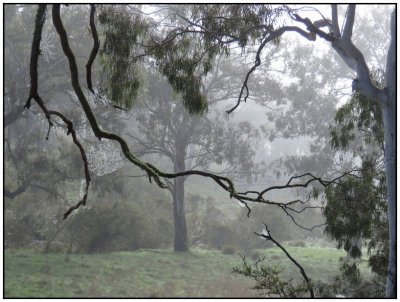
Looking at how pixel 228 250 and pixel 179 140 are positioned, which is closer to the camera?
pixel 179 140

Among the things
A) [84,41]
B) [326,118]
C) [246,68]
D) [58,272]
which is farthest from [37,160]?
[326,118]

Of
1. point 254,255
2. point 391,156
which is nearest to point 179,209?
point 254,255

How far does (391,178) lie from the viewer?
635 centimetres

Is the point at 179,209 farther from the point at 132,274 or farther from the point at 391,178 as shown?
the point at 391,178

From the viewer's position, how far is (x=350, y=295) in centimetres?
945

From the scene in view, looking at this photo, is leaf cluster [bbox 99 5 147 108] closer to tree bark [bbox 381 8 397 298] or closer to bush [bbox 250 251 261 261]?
tree bark [bbox 381 8 397 298]

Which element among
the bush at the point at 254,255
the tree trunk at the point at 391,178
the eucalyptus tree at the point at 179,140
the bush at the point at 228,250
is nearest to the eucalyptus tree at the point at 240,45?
the tree trunk at the point at 391,178

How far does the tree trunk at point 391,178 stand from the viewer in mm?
6117

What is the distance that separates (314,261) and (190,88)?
41.5ft

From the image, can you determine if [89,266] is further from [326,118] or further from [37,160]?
[326,118]

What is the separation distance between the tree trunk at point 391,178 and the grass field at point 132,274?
22.8 feet

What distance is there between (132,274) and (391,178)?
9.15m

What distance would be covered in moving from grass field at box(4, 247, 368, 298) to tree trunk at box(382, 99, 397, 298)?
6936mm

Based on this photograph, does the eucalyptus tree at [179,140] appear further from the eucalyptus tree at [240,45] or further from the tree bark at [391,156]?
the tree bark at [391,156]
